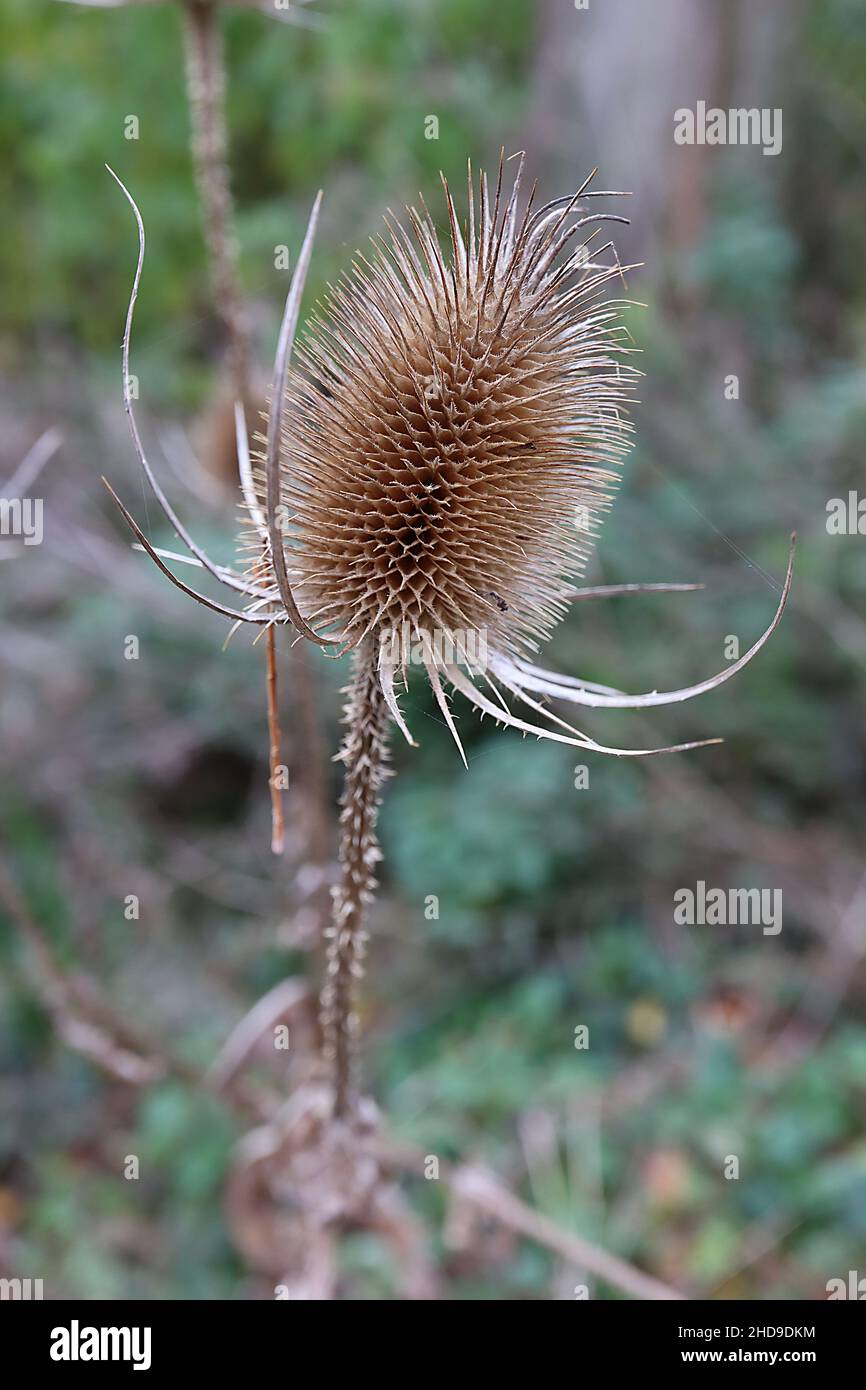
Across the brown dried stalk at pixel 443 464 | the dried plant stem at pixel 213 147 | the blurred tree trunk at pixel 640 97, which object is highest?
the blurred tree trunk at pixel 640 97

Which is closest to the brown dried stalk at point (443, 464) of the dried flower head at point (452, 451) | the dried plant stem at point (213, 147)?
the dried flower head at point (452, 451)

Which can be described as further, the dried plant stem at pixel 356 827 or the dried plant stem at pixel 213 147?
the dried plant stem at pixel 213 147

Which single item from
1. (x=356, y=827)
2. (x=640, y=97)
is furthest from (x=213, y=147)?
(x=640, y=97)

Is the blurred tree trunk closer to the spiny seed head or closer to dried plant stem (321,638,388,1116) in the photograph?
the spiny seed head

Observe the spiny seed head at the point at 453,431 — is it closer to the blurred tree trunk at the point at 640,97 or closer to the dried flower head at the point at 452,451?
the dried flower head at the point at 452,451

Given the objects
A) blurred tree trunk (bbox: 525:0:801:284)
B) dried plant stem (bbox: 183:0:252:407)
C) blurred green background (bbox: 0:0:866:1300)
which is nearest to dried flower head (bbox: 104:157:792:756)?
dried plant stem (bbox: 183:0:252:407)
